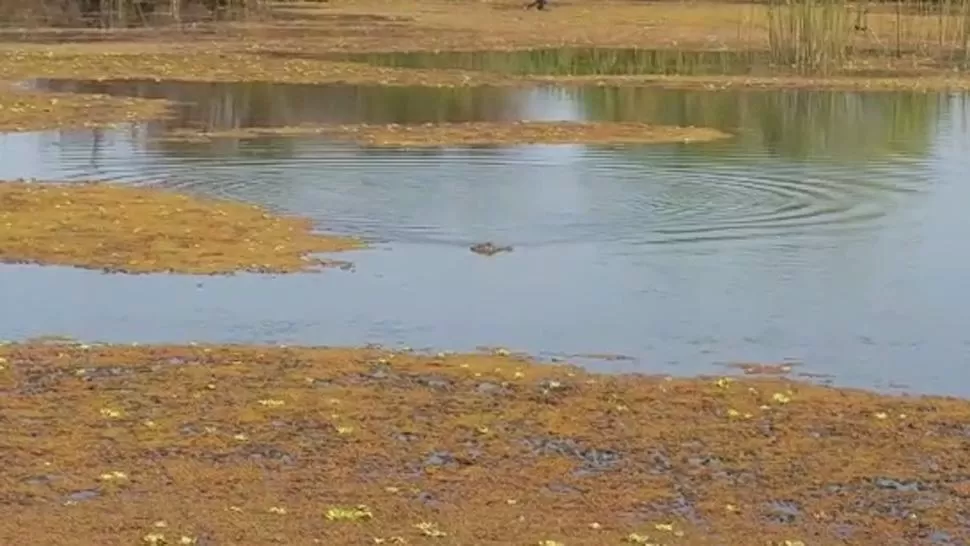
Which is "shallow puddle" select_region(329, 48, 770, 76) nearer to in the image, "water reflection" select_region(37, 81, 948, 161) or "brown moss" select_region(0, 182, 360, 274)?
"water reflection" select_region(37, 81, 948, 161)

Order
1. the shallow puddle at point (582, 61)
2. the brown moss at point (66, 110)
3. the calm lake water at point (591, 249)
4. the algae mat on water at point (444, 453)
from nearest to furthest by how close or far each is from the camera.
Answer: the algae mat on water at point (444, 453)
the calm lake water at point (591, 249)
the brown moss at point (66, 110)
the shallow puddle at point (582, 61)

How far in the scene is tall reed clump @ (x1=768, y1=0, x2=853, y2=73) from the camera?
40.0 meters

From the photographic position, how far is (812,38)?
4122cm

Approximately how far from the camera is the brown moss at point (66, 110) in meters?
28.6

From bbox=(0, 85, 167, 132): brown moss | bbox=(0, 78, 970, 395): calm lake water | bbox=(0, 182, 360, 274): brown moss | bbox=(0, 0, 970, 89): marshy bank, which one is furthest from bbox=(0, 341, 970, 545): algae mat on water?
bbox=(0, 0, 970, 89): marshy bank

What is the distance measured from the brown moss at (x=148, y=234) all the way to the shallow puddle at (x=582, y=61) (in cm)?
2127

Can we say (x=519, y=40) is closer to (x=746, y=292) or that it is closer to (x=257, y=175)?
(x=257, y=175)

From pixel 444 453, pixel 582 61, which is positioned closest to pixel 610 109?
pixel 582 61

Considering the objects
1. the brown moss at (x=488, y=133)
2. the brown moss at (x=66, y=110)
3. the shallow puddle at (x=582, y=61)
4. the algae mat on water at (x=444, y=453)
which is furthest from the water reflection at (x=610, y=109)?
the algae mat on water at (x=444, y=453)

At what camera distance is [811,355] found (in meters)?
13.5

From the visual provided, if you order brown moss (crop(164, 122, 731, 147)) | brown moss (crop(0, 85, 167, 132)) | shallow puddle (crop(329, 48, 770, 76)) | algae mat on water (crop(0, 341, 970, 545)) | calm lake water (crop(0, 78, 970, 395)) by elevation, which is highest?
shallow puddle (crop(329, 48, 770, 76))

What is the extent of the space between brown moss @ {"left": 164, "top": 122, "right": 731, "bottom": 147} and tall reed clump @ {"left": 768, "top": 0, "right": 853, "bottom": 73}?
11389mm

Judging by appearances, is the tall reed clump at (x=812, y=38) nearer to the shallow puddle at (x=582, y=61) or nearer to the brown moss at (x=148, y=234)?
the shallow puddle at (x=582, y=61)

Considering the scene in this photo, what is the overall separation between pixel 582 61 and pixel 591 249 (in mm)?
26659
